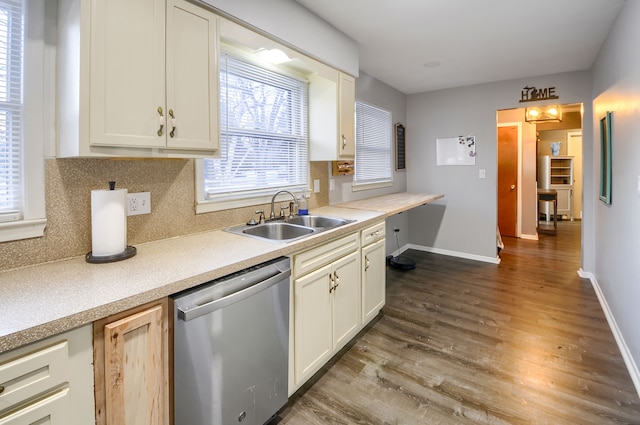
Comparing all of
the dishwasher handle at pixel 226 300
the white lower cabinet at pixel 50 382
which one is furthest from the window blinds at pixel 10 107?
the dishwasher handle at pixel 226 300

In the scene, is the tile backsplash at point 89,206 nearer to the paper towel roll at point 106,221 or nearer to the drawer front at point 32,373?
the paper towel roll at point 106,221

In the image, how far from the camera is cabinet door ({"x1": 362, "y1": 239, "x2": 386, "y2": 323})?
252cm

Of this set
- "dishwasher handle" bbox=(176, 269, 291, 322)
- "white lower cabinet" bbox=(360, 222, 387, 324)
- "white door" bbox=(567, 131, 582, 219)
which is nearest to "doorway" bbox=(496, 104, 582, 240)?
"white door" bbox=(567, 131, 582, 219)

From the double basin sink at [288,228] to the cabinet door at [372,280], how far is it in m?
0.37

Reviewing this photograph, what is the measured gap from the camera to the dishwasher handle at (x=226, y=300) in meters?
1.21

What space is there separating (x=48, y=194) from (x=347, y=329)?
1863 mm

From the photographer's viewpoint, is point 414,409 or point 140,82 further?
point 414,409

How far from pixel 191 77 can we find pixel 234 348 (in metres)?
1.29

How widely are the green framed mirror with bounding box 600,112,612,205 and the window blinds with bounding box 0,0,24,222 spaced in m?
3.79

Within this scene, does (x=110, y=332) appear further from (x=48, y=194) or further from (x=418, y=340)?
(x=418, y=340)

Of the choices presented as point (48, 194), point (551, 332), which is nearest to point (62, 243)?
point (48, 194)

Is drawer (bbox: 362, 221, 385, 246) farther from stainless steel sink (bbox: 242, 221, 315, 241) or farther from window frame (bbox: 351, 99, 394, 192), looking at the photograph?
window frame (bbox: 351, 99, 394, 192)

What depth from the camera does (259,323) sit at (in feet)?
4.97

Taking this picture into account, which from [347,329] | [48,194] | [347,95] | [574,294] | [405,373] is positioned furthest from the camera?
Answer: [574,294]
